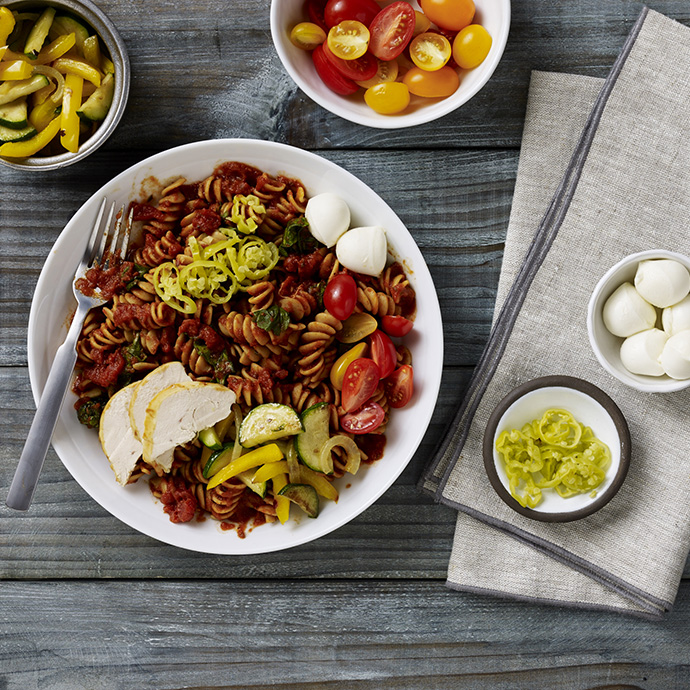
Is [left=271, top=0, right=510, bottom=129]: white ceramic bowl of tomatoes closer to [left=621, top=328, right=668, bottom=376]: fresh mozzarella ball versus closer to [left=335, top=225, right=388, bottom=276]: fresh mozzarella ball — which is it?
[left=335, top=225, right=388, bottom=276]: fresh mozzarella ball

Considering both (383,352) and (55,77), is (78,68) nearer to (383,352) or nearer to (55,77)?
(55,77)

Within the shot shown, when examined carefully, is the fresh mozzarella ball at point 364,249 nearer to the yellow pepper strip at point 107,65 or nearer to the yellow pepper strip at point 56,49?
the yellow pepper strip at point 107,65

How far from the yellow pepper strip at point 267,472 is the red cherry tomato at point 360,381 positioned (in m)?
0.29

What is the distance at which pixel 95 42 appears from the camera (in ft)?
6.43

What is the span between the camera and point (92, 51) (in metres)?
1.97

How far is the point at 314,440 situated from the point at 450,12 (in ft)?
4.59

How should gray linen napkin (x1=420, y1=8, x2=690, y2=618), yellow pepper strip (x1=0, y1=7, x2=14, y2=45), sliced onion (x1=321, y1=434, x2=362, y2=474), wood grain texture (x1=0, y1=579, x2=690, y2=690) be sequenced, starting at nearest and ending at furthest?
yellow pepper strip (x1=0, y1=7, x2=14, y2=45)
sliced onion (x1=321, y1=434, x2=362, y2=474)
gray linen napkin (x1=420, y1=8, x2=690, y2=618)
wood grain texture (x1=0, y1=579, x2=690, y2=690)

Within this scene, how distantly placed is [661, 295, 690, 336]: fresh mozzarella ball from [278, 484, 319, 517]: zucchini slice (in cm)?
Result: 121

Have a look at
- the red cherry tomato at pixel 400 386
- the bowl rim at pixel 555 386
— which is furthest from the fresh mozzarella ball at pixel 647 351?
the red cherry tomato at pixel 400 386

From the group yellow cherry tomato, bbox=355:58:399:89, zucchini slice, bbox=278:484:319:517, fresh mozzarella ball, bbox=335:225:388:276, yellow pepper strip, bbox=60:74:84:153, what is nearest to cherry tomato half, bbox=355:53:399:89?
yellow cherry tomato, bbox=355:58:399:89

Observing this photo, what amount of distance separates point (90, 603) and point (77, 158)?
61.4 inches

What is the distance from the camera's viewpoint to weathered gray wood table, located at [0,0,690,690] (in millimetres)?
2189

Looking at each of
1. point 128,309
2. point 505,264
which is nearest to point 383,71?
point 505,264

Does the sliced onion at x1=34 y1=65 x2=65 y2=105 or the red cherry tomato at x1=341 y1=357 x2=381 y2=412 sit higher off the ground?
the sliced onion at x1=34 y1=65 x2=65 y2=105
